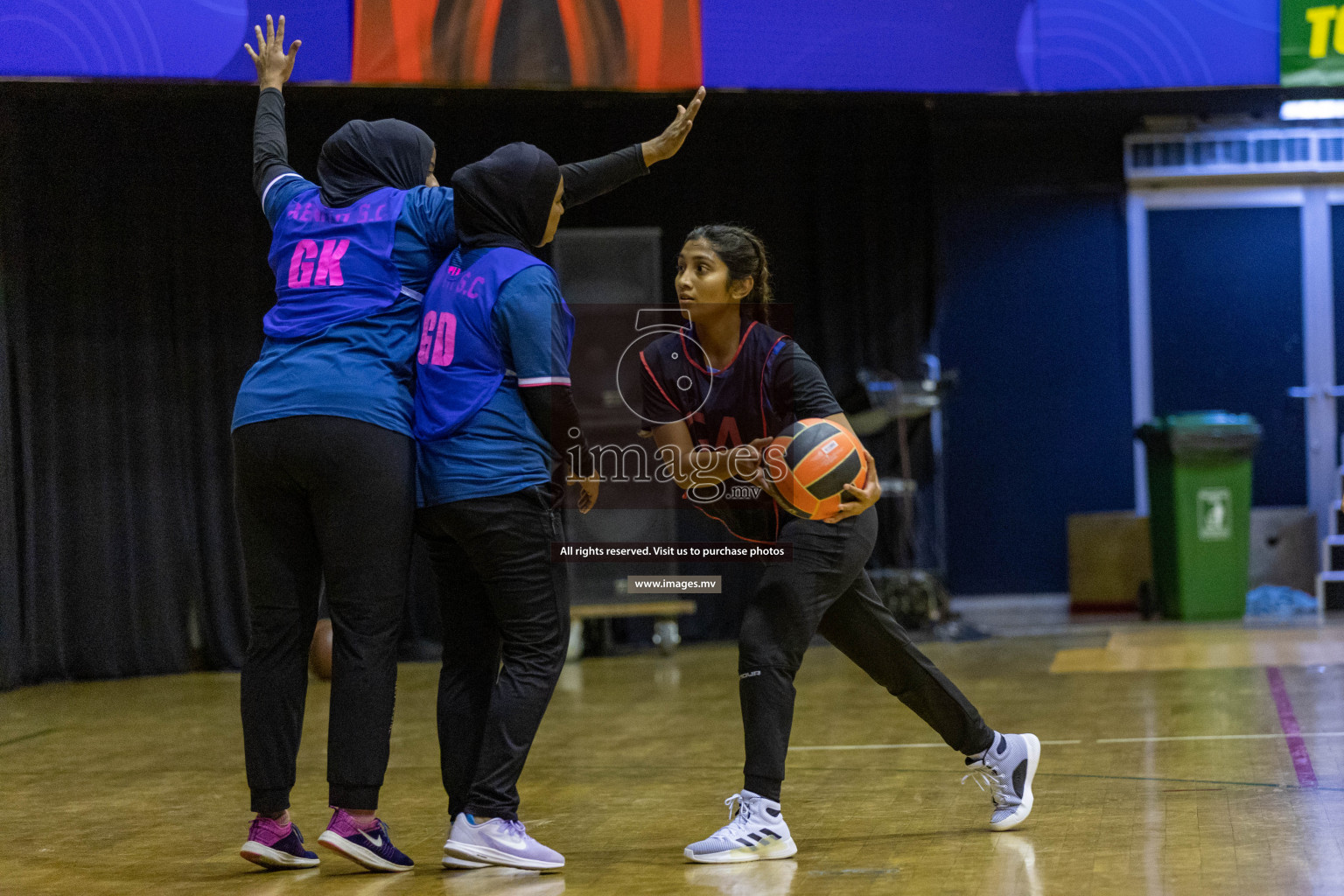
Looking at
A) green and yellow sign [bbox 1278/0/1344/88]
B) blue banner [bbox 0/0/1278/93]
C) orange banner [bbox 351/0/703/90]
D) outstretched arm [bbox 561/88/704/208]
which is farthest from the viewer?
green and yellow sign [bbox 1278/0/1344/88]

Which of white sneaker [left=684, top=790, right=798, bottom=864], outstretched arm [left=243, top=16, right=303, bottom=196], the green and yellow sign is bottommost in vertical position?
white sneaker [left=684, top=790, right=798, bottom=864]

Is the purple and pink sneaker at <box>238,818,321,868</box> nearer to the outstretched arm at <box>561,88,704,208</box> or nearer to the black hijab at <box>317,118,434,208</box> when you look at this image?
the black hijab at <box>317,118,434,208</box>

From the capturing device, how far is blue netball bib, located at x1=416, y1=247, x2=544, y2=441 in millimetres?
2863

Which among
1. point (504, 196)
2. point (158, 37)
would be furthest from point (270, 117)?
point (158, 37)

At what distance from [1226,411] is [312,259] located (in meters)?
7.86

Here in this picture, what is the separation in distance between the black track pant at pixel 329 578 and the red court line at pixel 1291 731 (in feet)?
7.90

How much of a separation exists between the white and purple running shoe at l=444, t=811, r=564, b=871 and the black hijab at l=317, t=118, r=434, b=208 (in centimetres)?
136

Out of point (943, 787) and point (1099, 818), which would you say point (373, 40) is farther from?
point (1099, 818)

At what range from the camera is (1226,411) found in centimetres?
935

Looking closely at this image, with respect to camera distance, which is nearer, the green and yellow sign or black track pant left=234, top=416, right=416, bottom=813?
black track pant left=234, top=416, right=416, bottom=813

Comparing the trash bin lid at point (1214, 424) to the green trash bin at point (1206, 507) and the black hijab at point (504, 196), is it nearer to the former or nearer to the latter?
the green trash bin at point (1206, 507)

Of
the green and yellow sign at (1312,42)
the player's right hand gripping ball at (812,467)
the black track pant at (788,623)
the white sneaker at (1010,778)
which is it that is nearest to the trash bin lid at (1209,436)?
the green and yellow sign at (1312,42)

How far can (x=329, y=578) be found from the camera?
2896mm

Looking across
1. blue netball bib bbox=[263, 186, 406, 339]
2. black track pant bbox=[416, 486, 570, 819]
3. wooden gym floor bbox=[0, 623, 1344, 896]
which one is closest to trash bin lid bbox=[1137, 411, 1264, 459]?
wooden gym floor bbox=[0, 623, 1344, 896]
